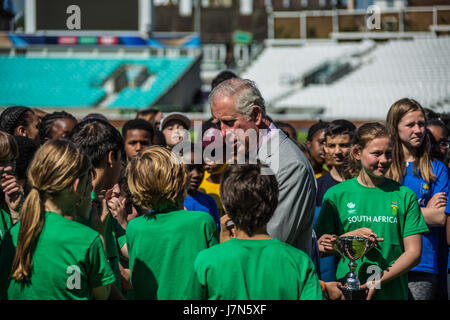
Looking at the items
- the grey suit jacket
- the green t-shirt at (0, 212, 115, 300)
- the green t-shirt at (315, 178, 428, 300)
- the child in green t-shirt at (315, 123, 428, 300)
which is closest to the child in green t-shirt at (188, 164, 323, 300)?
the grey suit jacket

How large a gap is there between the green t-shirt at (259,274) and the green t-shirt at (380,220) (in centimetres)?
118

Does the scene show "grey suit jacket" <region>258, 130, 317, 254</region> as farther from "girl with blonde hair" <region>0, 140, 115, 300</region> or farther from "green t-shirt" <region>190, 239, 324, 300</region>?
"girl with blonde hair" <region>0, 140, 115, 300</region>

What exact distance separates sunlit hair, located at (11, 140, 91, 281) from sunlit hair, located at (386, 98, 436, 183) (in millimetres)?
2655

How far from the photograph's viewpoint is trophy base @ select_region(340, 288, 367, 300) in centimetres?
358

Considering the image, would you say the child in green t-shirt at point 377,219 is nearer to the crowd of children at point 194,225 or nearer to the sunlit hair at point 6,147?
the crowd of children at point 194,225

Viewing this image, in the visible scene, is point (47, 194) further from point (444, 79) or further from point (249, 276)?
point (444, 79)

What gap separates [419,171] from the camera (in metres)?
4.78

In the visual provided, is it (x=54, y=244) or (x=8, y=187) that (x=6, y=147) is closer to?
(x=8, y=187)

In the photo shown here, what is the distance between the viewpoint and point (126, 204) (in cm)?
446

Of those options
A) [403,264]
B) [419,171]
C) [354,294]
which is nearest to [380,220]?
[403,264]

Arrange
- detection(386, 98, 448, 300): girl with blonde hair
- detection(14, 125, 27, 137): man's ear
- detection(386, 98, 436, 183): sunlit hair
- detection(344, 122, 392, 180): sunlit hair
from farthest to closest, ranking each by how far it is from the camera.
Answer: detection(14, 125, 27, 137): man's ear → detection(386, 98, 436, 183): sunlit hair → detection(386, 98, 448, 300): girl with blonde hair → detection(344, 122, 392, 180): sunlit hair

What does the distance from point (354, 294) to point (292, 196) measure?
3.01ft

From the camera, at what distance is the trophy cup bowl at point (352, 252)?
360cm
